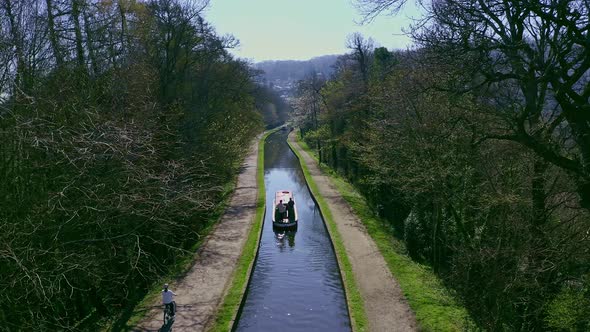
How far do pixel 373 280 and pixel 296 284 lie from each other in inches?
130

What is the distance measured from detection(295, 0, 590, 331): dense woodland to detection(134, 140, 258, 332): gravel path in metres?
7.89

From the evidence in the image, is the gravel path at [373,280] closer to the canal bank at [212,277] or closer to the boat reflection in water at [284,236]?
the boat reflection in water at [284,236]

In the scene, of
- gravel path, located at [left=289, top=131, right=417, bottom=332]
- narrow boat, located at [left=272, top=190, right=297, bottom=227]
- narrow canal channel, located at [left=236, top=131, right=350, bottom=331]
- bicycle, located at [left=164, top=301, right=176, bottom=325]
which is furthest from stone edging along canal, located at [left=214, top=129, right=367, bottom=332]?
bicycle, located at [left=164, top=301, right=176, bottom=325]

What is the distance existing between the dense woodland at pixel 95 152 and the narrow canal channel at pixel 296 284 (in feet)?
11.8

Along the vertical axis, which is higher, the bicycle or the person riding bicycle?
the person riding bicycle

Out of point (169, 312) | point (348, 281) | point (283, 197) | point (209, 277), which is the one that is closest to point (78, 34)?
point (209, 277)

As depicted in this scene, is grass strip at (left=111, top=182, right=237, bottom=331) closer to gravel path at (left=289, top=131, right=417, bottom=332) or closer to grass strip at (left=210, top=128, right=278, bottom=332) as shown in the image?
grass strip at (left=210, top=128, right=278, bottom=332)

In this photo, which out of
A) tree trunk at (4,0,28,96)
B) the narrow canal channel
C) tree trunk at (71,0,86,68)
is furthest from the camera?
tree trunk at (71,0,86,68)

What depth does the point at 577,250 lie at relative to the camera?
11.7 metres

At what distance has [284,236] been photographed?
94.3 ft

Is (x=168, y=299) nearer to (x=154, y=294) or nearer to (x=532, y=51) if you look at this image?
(x=154, y=294)

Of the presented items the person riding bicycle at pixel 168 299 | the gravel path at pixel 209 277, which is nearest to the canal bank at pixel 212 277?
the gravel path at pixel 209 277

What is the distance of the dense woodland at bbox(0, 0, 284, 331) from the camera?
10688 mm

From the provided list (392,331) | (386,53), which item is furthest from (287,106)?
(392,331)
